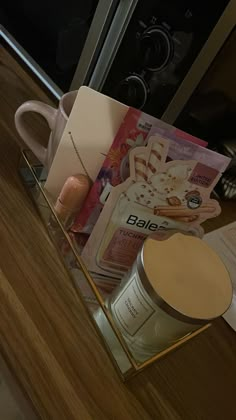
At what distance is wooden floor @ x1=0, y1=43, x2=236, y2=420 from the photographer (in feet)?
1.42

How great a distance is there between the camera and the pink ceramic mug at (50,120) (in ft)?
1.65

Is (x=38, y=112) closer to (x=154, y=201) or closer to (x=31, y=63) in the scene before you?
(x=154, y=201)

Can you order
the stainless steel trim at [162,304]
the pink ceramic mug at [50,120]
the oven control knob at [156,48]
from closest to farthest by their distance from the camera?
the stainless steel trim at [162,304], the pink ceramic mug at [50,120], the oven control knob at [156,48]

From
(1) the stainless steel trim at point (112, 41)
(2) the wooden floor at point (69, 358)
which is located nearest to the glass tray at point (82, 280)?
(2) the wooden floor at point (69, 358)

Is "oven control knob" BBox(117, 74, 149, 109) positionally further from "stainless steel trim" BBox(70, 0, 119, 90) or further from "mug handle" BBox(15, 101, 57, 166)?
"mug handle" BBox(15, 101, 57, 166)

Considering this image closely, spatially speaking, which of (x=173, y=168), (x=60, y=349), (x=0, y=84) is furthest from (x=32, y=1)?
(x=60, y=349)

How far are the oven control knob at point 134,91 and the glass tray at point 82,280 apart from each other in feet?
0.63

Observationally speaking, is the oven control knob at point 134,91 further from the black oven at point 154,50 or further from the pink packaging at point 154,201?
the pink packaging at point 154,201

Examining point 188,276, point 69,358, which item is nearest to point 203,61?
point 188,276

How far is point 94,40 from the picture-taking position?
67 centimetres

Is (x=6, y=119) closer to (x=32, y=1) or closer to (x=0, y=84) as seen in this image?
(x=0, y=84)

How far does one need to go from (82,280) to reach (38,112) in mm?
222

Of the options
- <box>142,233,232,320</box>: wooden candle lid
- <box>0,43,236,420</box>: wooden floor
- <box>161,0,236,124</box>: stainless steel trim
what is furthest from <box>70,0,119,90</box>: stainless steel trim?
<box>142,233,232,320</box>: wooden candle lid

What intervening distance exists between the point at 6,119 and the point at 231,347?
49 centimetres
